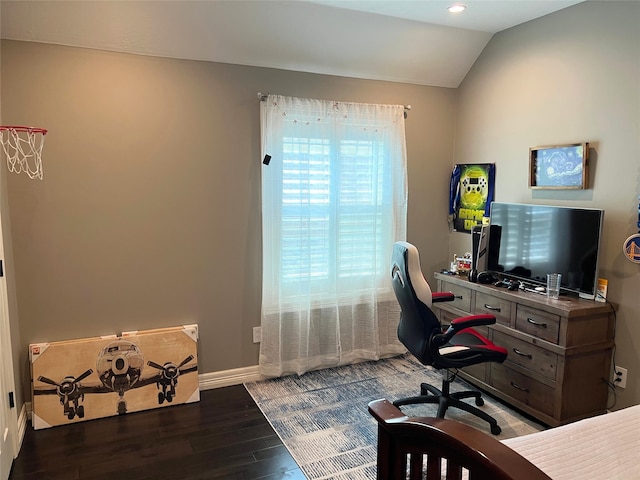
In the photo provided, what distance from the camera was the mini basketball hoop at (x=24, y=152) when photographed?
2699mm

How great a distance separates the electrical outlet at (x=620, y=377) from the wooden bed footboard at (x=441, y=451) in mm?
2093

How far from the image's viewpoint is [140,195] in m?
3.02

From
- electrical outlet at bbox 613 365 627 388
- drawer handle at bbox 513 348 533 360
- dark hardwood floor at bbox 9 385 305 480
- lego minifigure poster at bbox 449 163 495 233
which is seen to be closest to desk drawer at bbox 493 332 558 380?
drawer handle at bbox 513 348 533 360

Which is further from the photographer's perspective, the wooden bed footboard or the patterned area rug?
the patterned area rug

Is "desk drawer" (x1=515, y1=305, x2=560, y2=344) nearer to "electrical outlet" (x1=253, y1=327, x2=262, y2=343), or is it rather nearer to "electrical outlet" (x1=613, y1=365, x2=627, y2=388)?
"electrical outlet" (x1=613, y1=365, x2=627, y2=388)

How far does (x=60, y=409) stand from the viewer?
279cm

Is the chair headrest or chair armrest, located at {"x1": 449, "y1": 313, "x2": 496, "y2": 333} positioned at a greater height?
the chair headrest

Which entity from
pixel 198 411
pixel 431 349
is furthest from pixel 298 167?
pixel 198 411

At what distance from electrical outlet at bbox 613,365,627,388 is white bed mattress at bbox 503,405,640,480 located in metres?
1.29

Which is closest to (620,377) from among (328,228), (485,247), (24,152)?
(485,247)

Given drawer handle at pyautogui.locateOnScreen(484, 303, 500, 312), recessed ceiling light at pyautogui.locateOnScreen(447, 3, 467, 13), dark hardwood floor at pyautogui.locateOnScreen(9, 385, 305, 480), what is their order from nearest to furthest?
1. dark hardwood floor at pyautogui.locateOnScreen(9, 385, 305, 480)
2. recessed ceiling light at pyautogui.locateOnScreen(447, 3, 467, 13)
3. drawer handle at pyautogui.locateOnScreen(484, 303, 500, 312)

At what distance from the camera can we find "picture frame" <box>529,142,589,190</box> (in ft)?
9.46

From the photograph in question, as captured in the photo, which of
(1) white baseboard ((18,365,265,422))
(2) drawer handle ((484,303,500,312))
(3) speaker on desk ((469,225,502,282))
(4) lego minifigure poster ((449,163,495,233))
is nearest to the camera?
(2) drawer handle ((484,303,500,312))

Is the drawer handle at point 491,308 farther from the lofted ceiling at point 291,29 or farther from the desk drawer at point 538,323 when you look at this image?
the lofted ceiling at point 291,29
